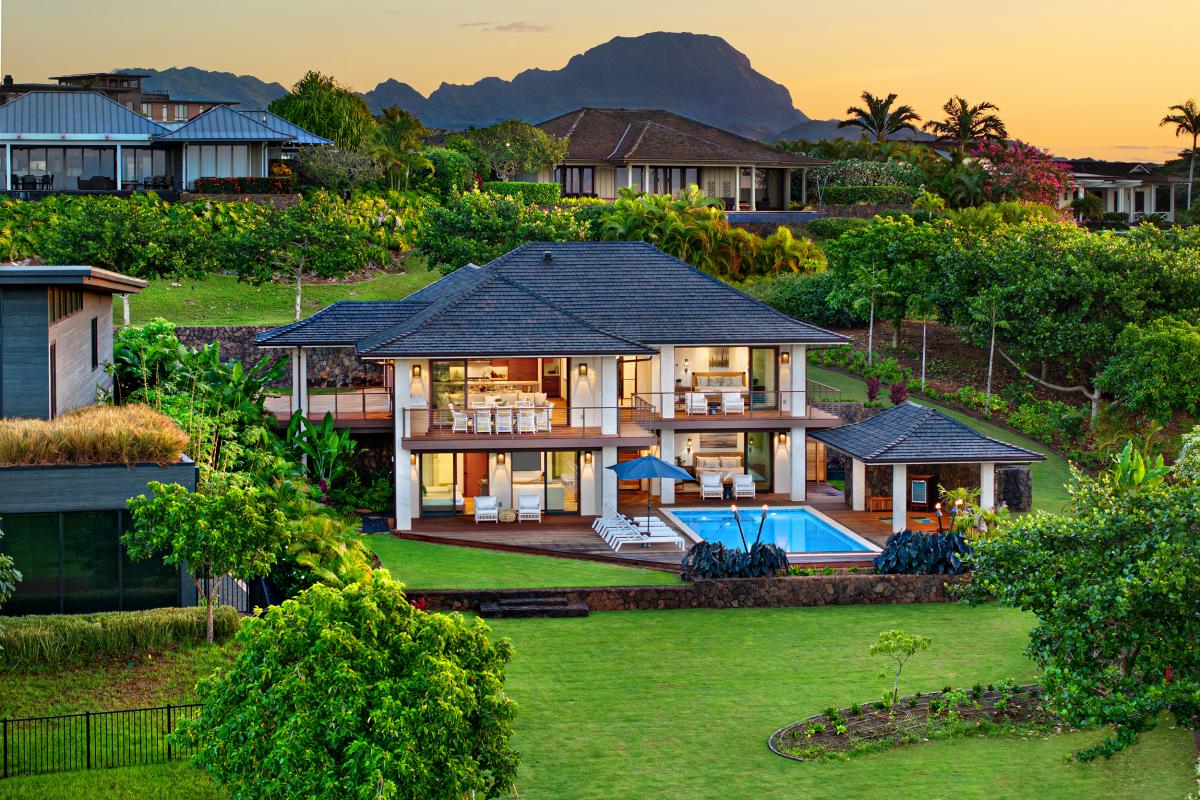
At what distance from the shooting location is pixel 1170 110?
10138cm

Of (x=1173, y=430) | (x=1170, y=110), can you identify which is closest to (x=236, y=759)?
(x=1173, y=430)

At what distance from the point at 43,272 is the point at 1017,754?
59.2ft

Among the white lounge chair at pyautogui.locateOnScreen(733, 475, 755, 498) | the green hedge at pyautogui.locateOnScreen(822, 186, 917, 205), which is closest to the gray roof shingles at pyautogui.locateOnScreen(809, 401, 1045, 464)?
the white lounge chair at pyautogui.locateOnScreen(733, 475, 755, 498)

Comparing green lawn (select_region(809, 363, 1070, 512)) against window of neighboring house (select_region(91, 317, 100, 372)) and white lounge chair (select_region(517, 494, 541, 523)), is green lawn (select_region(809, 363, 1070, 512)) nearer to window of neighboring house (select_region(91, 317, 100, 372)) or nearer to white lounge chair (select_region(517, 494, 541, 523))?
white lounge chair (select_region(517, 494, 541, 523))

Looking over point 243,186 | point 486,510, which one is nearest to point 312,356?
point 486,510

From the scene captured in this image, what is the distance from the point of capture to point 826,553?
33.0 meters

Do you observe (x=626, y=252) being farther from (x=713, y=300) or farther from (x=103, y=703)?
(x=103, y=703)

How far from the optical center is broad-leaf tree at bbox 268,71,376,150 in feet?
275

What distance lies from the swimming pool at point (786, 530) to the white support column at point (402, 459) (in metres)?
6.52

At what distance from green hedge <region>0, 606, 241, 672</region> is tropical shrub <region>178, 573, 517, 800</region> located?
23.8 ft

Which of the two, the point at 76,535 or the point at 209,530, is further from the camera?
the point at 76,535

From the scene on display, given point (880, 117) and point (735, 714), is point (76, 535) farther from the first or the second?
point (880, 117)

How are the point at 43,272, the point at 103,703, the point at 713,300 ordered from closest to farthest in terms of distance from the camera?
the point at 103,703 → the point at 43,272 → the point at 713,300

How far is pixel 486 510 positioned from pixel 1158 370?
21.9m
